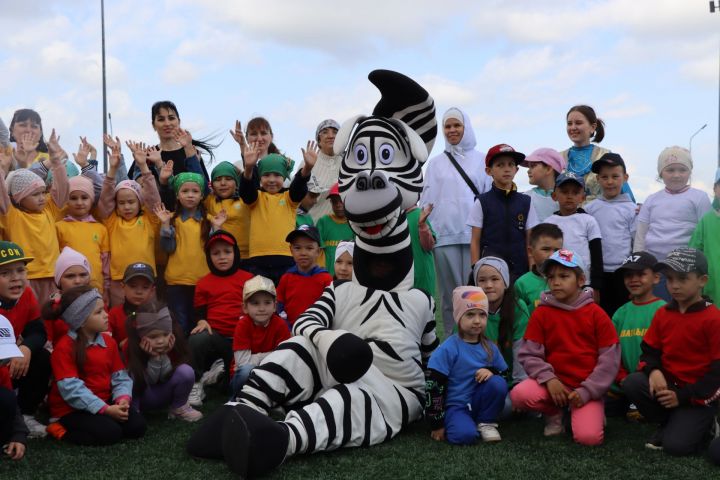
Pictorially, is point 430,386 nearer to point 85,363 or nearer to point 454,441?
point 454,441

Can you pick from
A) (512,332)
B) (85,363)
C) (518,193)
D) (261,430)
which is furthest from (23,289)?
(518,193)

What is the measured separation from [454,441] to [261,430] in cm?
117

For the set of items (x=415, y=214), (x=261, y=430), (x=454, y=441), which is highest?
(x=415, y=214)

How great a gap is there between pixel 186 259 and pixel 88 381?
151 cm

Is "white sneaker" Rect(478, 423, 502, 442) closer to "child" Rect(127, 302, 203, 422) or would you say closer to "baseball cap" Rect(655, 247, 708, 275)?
"baseball cap" Rect(655, 247, 708, 275)

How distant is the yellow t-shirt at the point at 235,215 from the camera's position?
5.88 meters

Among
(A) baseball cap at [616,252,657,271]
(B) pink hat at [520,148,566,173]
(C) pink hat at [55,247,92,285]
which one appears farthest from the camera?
(B) pink hat at [520,148,566,173]

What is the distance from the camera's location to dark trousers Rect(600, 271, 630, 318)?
5.43 metres

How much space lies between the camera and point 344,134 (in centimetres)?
438

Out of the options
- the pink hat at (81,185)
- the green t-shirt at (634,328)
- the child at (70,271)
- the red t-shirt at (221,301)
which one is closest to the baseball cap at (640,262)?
the green t-shirt at (634,328)

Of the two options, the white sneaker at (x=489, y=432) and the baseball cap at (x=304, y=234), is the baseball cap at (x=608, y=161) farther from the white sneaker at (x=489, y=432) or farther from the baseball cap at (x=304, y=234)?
the white sneaker at (x=489, y=432)

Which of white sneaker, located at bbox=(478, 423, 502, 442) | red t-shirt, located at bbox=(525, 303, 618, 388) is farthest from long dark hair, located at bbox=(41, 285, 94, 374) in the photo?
red t-shirt, located at bbox=(525, 303, 618, 388)

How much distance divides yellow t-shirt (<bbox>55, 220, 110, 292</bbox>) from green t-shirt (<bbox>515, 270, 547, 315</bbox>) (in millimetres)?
2866

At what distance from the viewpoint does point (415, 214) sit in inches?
195
